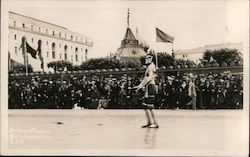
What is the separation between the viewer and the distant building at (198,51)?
5.31 meters

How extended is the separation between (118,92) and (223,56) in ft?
3.66

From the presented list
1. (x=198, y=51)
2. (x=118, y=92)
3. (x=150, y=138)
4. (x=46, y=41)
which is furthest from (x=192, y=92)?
(x=46, y=41)

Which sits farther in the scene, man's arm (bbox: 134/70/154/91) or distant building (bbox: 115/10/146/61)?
man's arm (bbox: 134/70/154/91)

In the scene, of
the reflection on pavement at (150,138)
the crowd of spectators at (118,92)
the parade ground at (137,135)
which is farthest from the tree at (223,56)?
the reflection on pavement at (150,138)

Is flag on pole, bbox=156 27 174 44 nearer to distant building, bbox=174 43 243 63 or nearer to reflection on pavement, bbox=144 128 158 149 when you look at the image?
distant building, bbox=174 43 243 63

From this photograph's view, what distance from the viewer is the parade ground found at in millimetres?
5301

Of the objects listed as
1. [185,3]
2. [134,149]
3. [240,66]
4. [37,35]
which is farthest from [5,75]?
[240,66]

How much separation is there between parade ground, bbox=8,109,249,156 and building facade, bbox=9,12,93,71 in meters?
0.60

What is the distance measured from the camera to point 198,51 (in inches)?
212

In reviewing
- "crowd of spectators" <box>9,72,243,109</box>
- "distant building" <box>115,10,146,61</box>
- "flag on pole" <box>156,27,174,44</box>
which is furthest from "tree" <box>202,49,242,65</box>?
"distant building" <box>115,10,146,61</box>

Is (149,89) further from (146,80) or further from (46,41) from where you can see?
(46,41)

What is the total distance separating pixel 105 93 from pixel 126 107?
0.88 ft

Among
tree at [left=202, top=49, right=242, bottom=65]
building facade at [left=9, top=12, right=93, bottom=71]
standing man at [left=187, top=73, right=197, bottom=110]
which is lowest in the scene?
standing man at [left=187, top=73, right=197, bottom=110]

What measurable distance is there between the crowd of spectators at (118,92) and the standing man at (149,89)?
1.8 inches
